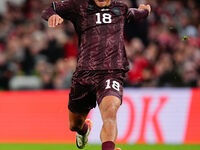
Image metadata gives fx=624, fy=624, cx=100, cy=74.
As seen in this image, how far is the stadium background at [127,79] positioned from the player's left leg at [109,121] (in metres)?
3.97

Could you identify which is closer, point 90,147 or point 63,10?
point 63,10

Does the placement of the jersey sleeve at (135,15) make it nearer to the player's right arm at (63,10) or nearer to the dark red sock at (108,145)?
the player's right arm at (63,10)

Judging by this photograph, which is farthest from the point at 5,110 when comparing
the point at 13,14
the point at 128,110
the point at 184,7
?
the point at 184,7

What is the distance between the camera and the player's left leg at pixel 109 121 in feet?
22.8

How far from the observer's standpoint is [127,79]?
13.4m

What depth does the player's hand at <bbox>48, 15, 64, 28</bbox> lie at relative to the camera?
768cm

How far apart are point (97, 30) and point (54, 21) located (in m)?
0.55

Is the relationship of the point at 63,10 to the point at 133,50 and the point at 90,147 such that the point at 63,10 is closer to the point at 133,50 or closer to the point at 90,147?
the point at 90,147

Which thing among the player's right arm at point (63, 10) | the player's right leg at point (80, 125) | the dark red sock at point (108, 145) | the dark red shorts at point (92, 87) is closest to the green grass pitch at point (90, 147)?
the player's right leg at point (80, 125)

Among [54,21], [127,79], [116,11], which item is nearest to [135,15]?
[116,11]

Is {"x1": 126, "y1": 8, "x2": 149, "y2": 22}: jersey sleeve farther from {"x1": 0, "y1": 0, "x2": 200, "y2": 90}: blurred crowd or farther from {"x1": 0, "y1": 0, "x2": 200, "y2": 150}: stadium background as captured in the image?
{"x1": 0, "y1": 0, "x2": 200, "y2": 90}: blurred crowd

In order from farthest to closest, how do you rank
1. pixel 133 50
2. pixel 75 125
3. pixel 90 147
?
pixel 133 50 < pixel 90 147 < pixel 75 125

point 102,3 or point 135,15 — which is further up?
point 102,3

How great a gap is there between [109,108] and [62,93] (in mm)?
5760
